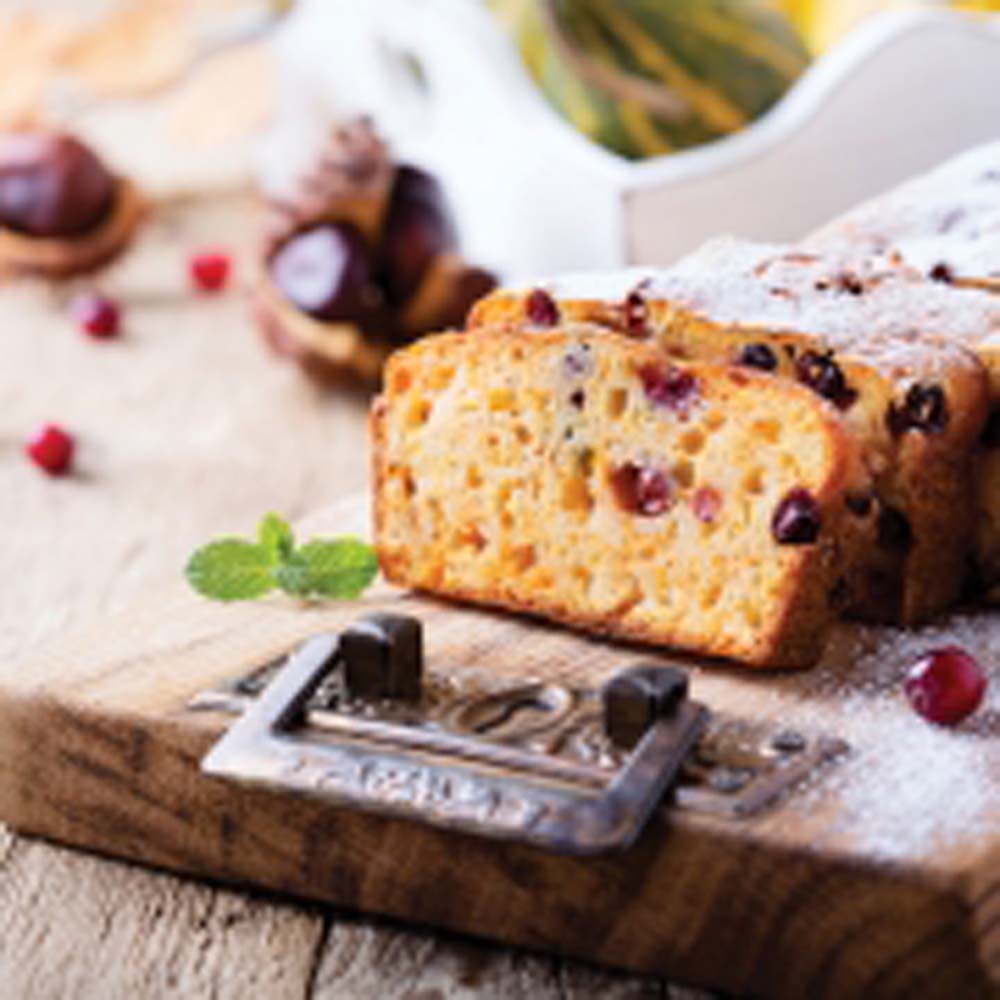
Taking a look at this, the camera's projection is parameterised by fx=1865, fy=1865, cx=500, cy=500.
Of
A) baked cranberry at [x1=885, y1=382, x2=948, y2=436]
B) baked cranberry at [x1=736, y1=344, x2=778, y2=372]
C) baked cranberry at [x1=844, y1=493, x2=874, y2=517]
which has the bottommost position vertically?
baked cranberry at [x1=844, y1=493, x2=874, y2=517]

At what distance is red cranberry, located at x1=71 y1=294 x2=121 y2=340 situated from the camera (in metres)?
5.09

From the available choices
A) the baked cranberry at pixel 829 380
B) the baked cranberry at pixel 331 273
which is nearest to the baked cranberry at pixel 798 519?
the baked cranberry at pixel 829 380

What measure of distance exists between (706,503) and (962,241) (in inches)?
37.7

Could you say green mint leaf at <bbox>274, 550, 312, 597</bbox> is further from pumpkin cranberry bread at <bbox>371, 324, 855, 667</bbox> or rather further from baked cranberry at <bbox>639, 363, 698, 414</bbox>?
baked cranberry at <bbox>639, 363, 698, 414</bbox>

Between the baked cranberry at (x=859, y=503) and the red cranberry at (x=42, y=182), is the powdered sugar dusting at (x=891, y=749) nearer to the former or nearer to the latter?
the baked cranberry at (x=859, y=503)

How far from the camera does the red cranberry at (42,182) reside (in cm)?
539

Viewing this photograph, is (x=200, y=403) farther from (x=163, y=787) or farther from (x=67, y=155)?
(x=163, y=787)

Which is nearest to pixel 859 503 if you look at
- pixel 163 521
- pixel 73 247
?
pixel 163 521

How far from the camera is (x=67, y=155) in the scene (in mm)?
5441

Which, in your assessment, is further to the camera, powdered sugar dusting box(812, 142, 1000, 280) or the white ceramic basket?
the white ceramic basket

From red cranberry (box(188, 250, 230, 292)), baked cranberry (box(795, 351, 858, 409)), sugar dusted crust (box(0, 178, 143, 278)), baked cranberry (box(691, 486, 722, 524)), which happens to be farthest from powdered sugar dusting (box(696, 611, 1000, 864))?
sugar dusted crust (box(0, 178, 143, 278))

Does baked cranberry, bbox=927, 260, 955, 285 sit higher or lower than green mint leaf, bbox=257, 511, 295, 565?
higher

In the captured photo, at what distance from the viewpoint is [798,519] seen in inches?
101

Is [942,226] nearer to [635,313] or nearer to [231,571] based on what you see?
[635,313]
